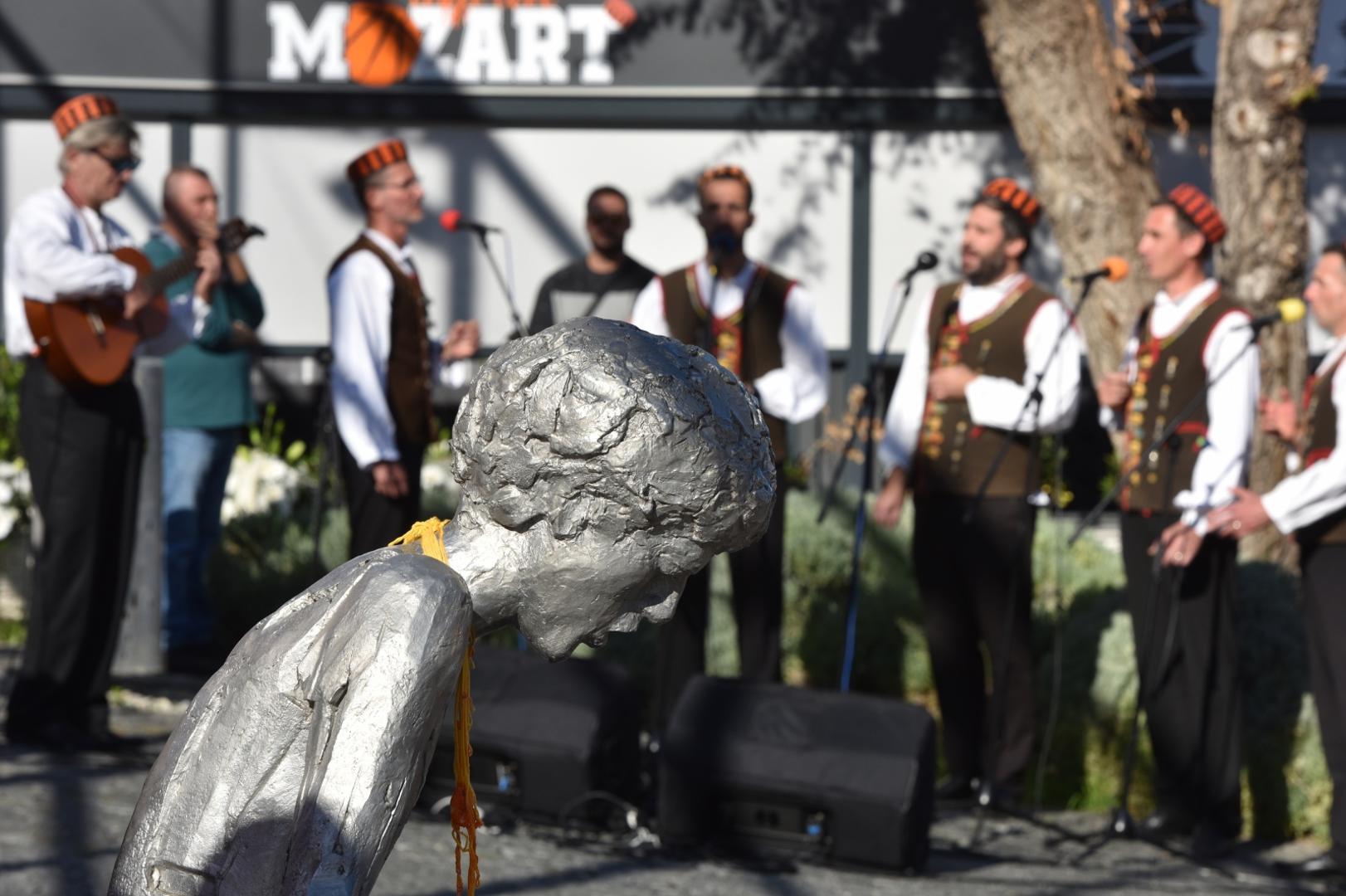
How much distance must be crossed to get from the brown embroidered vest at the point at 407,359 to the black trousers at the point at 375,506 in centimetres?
8

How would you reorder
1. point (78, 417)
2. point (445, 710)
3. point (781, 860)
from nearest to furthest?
point (445, 710)
point (781, 860)
point (78, 417)

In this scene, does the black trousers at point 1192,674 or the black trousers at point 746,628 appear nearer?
the black trousers at point 1192,674

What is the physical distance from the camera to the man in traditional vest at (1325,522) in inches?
199

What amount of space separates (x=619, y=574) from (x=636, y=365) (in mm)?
205

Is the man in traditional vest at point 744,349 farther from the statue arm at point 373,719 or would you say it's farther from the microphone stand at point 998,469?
the statue arm at point 373,719

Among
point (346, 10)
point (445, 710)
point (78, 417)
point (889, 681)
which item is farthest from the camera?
point (346, 10)

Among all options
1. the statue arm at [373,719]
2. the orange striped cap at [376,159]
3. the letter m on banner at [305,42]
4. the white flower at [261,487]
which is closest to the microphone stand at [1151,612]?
the orange striped cap at [376,159]

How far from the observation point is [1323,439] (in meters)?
5.20

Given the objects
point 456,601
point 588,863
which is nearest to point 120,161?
point 588,863

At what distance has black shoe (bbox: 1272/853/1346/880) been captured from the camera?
16.5 feet

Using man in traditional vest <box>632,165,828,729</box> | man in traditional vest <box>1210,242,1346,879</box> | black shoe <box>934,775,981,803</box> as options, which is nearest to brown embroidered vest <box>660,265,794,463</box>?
man in traditional vest <box>632,165,828,729</box>

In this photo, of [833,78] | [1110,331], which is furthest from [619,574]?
[833,78]

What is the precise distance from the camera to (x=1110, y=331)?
717 cm

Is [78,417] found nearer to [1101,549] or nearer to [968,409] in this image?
[968,409]
